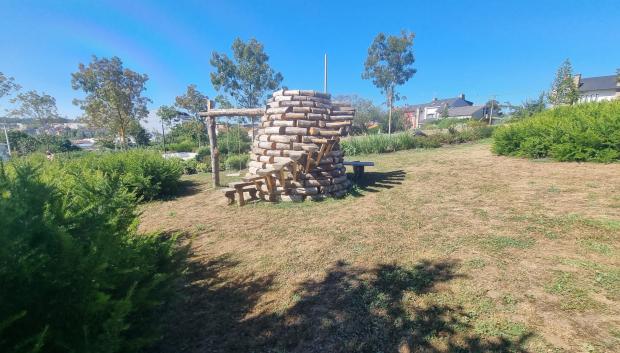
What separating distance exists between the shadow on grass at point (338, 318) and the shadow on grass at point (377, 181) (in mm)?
4156

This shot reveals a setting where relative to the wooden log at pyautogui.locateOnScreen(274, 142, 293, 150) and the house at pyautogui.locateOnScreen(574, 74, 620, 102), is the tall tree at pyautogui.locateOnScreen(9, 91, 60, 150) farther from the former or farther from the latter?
the house at pyautogui.locateOnScreen(574, 74, 620, 102)

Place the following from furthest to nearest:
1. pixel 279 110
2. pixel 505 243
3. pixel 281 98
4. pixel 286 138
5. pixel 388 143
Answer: pixel 388 143, pixel 281 98, pixel 279 110, pixel 286 138, pixel 505 243

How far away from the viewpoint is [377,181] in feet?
29.0

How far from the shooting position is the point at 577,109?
11148mm

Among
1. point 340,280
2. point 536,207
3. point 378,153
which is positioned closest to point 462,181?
point 536,207

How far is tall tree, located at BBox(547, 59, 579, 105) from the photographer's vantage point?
20312 millimetres

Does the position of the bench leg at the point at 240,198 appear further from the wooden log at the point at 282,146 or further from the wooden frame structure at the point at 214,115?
the wooden frame structure at the point at 214,115

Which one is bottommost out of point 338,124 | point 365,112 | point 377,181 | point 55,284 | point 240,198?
point 240,198

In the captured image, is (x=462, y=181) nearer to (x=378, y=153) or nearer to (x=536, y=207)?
(x=536, y=207)

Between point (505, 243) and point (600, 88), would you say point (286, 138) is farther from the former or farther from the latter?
point (600, 88)

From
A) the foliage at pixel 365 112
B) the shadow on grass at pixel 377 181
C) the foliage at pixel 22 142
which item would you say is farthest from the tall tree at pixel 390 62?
the foliage at pixel 22 142

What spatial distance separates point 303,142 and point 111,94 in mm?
21420

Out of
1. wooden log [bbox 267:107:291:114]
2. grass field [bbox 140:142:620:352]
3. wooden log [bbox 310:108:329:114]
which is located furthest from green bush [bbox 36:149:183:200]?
wooden log [bbox 310:108:329:114]

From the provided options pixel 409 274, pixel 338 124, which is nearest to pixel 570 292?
pixel 409 274
